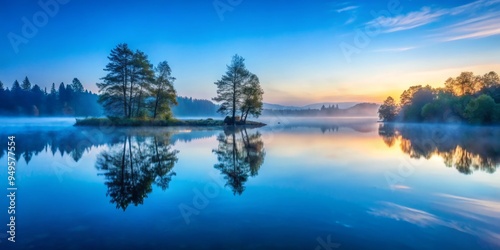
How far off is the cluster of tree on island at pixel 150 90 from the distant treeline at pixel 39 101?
2636 inches

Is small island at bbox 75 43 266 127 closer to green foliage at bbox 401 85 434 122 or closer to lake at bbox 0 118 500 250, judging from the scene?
lake at bbox 0 118 500 250

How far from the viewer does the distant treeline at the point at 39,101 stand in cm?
9438

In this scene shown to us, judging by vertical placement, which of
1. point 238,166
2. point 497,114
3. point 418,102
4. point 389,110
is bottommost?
point 238,166

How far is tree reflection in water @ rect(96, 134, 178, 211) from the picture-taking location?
8.48 metres

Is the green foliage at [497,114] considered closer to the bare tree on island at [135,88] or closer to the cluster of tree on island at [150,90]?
the cluster of tree on island at [150,90]

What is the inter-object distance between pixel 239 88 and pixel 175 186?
1866 inches

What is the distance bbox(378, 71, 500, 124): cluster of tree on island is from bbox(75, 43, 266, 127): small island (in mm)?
58729

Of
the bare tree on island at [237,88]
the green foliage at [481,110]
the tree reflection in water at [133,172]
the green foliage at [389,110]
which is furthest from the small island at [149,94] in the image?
the green foliage at [389,110]

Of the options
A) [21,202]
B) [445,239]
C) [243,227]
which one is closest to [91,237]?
[243,227]

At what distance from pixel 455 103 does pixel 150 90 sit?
283 ft

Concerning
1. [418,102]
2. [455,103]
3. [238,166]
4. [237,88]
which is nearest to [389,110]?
[418,102]

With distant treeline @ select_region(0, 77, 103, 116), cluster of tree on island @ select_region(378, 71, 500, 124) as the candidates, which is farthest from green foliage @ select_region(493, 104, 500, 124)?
distant treeline @ select_region(0, 77, 103, 116)

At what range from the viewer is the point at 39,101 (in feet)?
339

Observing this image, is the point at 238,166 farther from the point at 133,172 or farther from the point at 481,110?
the point at 481,110
